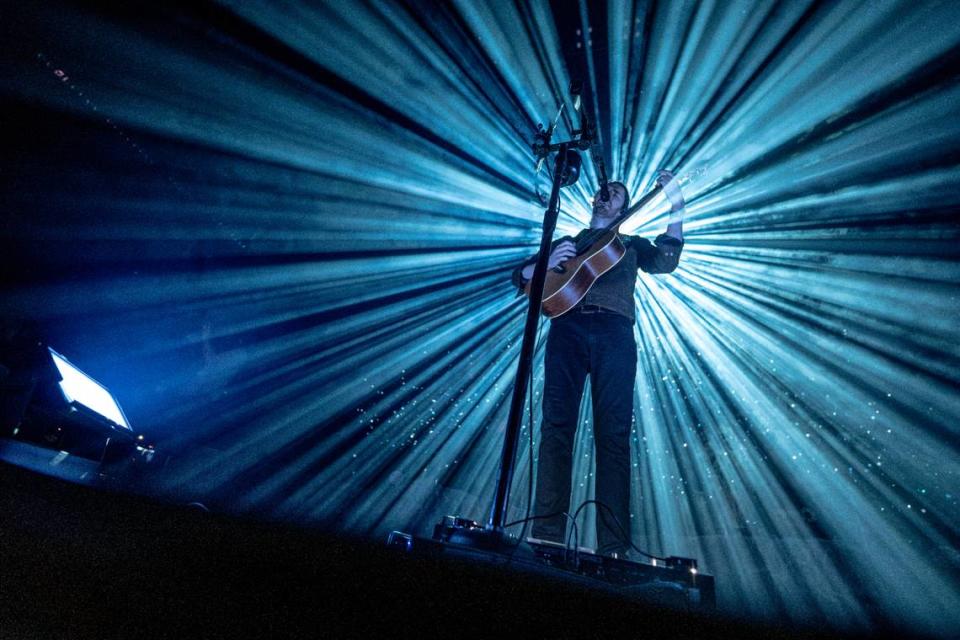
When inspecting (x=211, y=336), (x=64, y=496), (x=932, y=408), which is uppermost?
(x=211, y=336)

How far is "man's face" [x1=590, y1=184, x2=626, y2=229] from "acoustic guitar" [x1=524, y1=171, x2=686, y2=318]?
0.14 m

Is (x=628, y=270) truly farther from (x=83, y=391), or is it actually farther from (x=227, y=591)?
(x=83, y=391)

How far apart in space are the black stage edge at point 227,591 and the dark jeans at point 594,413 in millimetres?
1345

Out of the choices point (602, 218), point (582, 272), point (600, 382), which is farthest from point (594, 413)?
point (602, 218)

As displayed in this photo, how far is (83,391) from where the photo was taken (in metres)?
2.04

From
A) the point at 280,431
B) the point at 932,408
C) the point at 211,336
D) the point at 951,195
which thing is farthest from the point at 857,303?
the point at 211,336

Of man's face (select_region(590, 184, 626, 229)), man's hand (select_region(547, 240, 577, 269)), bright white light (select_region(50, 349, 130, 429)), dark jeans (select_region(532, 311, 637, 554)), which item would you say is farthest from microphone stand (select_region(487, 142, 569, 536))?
bright white light (select_region(50, 349, 130, 429))

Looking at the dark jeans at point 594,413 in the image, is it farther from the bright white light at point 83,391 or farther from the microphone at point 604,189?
the bright white light at point 83,391

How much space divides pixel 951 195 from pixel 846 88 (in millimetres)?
1224

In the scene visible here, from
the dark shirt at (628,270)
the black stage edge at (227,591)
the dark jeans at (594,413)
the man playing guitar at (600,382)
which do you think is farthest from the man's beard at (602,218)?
the black stage edge at (227,591)

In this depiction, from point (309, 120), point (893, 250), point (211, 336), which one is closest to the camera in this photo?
point (893, 250)

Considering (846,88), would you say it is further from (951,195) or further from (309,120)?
(309,120)

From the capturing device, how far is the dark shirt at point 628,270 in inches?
83.4

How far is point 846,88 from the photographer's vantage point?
259 centimetres
